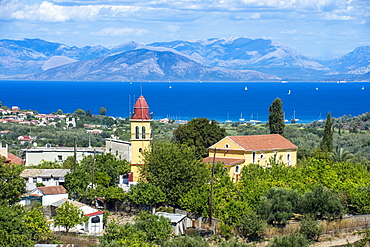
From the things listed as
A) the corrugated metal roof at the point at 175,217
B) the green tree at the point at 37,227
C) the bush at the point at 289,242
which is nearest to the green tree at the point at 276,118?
the corrugated metal roof at the point at 175,217

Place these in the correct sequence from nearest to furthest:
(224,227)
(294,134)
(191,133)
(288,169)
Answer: (224,227), (288,169), (191,133), (294,134)

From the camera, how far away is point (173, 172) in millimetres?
33938

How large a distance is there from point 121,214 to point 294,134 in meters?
52.0

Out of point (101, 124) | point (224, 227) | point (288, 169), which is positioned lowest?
point (224, 227)

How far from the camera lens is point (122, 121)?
5207 inches

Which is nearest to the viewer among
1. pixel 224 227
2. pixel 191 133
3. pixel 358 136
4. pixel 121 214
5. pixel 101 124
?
pixel 224 227

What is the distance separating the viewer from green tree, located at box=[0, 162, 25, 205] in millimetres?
31453

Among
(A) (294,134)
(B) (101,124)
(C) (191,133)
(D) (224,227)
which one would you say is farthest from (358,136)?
(B) (101,124)

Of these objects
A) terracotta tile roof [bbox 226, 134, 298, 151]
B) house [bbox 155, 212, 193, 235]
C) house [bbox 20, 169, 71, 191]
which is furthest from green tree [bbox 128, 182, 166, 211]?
terracotta tile roof [bbox 226, 134, 298, 151]

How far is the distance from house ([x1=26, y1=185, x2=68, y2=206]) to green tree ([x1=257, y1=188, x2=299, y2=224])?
11.7 meters

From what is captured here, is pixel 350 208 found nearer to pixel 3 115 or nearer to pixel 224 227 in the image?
pixel 224 227

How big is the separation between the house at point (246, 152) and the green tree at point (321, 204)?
8695mm

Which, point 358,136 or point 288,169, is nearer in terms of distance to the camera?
point 288,169

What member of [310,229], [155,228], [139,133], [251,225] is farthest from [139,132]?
[310,229]
